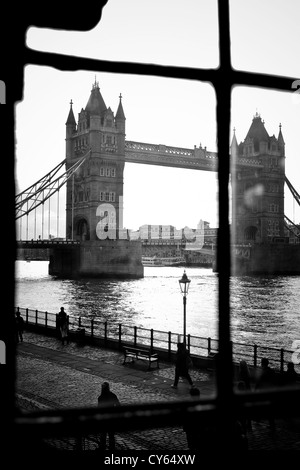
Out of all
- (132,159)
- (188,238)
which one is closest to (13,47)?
(132,159)

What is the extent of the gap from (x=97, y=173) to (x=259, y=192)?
31601mm

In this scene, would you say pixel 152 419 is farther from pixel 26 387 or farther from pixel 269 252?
pixel 269 252

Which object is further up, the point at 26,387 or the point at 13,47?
the point at 13,47

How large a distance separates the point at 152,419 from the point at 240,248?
8066cm

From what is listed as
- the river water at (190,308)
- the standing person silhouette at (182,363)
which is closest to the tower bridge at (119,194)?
the river water at (190,308)

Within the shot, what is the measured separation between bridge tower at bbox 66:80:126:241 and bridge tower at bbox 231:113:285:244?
22830mm

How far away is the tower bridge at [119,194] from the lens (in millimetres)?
69062

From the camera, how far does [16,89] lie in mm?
1401

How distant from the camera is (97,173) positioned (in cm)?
7644

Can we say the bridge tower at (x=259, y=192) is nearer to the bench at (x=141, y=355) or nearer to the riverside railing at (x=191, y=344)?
the riverside railing at (x=191, y=344)

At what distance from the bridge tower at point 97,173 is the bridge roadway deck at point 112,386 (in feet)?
193

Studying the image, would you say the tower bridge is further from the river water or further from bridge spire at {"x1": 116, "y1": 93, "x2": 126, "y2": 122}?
the river water

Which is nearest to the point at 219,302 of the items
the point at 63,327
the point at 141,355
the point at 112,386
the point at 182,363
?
the point at 182,363

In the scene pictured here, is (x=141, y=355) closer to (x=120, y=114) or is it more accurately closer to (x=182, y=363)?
(x=182, y=363)
